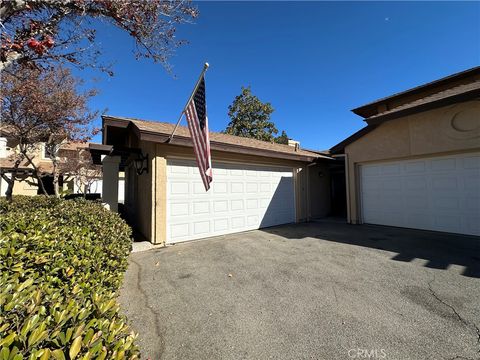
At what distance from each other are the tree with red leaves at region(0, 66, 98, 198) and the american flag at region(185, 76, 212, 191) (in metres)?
5.25

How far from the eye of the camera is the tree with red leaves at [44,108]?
7.67m

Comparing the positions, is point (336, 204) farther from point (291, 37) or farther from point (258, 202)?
point (291, 37)

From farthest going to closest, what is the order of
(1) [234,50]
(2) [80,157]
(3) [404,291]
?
1. (2) [80,157]
2. (1) [234,50]
3. (3) [404,291]

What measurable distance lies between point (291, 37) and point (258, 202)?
722 cm

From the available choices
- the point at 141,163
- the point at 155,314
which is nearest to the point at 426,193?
the point at 155,314

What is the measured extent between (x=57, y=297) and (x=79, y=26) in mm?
4564

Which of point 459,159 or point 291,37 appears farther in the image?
point 291,37

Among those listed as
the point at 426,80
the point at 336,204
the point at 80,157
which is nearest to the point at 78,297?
the point at 336,204

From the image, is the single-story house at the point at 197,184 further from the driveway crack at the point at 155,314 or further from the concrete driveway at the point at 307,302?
the driveway crack at the point at 155,314

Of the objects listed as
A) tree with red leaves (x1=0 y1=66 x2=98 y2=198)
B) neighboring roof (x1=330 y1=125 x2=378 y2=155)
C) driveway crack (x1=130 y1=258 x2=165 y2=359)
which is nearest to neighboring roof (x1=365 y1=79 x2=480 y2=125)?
neighboring roof (x1=330 y1=125 x2=378 y2=155)

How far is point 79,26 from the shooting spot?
3.91 meters

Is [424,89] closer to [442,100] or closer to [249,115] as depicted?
[442,100]

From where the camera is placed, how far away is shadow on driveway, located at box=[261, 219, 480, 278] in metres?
5.04

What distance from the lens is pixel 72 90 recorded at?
9.40 meters
